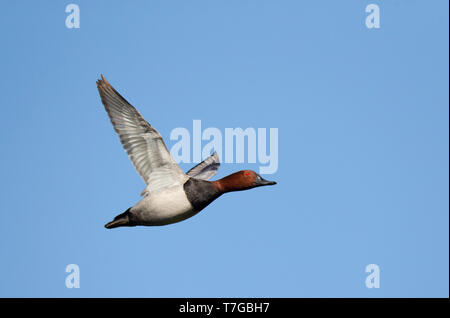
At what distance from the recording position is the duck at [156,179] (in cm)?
1003

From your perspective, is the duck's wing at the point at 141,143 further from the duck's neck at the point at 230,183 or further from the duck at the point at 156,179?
the duck's neck at the point at 230,183

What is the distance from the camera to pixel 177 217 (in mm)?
10078

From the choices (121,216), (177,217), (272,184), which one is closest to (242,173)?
(272,184)

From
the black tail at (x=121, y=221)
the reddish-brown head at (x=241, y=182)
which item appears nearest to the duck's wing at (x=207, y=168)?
the reddish-brown head at (x=241, y=182)

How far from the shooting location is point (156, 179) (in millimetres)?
10258

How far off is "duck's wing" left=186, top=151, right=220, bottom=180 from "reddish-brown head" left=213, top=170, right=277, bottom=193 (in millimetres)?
2581

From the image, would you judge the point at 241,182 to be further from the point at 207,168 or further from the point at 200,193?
the point at 207,168

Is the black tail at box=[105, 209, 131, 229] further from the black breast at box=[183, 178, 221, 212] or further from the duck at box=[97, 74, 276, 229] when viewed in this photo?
the black breast at box=[183, 178, 221, 212]

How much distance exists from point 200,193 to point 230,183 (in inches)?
19.8

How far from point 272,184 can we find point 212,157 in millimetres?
3231

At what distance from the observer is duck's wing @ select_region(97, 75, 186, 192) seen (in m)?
10.1

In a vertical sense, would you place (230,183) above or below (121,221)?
above

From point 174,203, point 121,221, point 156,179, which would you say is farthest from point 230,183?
point 121,221
